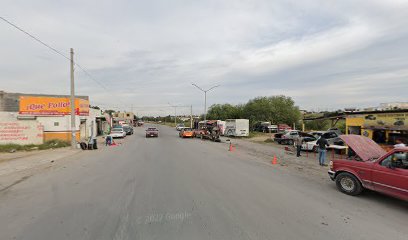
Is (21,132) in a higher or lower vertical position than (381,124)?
lower

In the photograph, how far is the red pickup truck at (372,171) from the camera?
6.21m

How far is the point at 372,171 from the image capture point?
6863mm

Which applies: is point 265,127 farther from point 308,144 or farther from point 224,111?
point 308,144

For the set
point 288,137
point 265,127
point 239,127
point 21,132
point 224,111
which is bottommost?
point 288,137

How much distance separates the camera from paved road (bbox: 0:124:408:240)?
14.9 ft

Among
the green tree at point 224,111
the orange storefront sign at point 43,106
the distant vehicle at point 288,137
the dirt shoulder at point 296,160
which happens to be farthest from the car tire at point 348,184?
the green tree at point 224,111

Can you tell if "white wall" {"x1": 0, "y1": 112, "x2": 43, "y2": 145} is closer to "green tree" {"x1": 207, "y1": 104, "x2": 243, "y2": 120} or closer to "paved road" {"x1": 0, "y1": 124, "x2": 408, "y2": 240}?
"paved road" {"x1": 0, "y1": 124, "x2": 408, "y2": 240}

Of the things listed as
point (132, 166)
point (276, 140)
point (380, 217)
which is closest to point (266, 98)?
point (276, 140)

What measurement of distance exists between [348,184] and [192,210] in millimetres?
5223

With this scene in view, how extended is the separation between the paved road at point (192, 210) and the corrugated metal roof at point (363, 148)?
1.25 m

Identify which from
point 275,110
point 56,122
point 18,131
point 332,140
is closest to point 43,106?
point 56,122

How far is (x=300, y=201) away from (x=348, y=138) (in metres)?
3.47

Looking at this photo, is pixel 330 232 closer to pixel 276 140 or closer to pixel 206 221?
pixel 206 221

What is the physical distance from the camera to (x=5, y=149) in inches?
734
